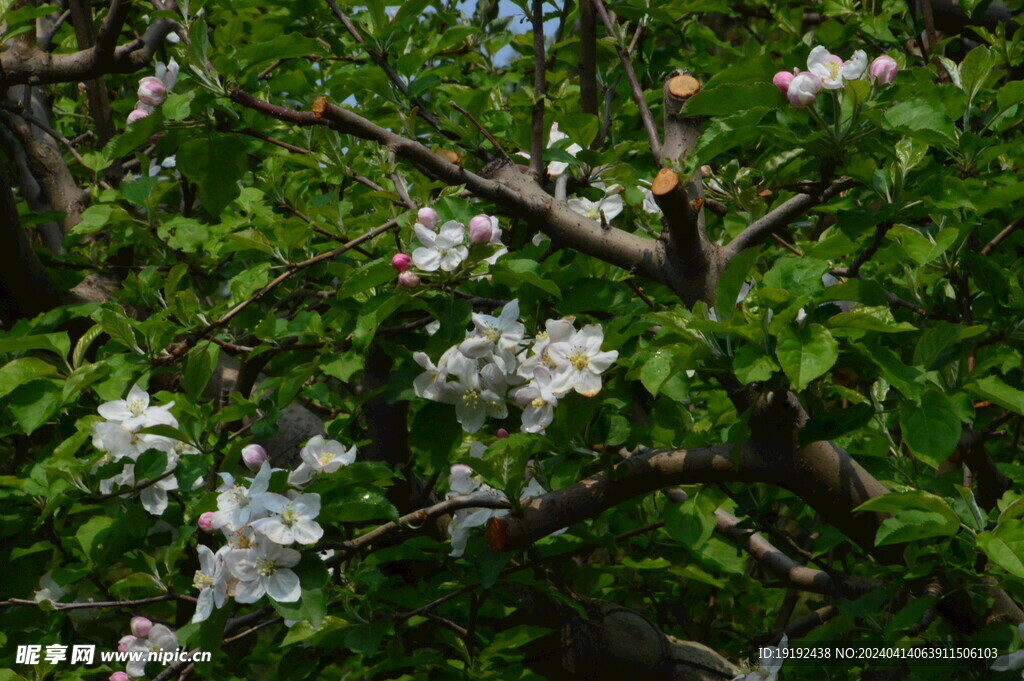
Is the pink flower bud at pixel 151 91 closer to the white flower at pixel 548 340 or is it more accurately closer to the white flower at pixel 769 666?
the white flower at pixel 548 340

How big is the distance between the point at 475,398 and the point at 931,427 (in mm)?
760

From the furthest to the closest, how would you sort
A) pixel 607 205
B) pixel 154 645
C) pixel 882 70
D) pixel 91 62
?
pixel 91 62, pixel 607 205, pixel 154 645, pixel 882 70

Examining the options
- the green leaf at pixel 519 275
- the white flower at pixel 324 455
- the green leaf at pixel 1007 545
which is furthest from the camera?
the white flower at pixel 324 455

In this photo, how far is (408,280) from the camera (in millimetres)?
1669

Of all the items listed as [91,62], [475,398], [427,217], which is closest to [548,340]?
[475,398]

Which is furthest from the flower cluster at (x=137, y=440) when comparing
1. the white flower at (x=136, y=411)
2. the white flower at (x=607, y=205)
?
the white flower at (x=607, y=205)

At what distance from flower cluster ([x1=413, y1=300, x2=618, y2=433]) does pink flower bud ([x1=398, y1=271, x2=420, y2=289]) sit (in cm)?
12

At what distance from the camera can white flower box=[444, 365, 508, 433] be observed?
1.73 meters

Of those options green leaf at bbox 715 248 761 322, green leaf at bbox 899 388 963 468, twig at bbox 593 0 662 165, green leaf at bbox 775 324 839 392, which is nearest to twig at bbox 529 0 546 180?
twig at bbox 593 0 662 165

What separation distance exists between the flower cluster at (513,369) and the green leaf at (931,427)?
0.47m

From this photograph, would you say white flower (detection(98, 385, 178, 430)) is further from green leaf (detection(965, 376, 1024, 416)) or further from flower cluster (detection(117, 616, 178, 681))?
green leaf (detection(965, 376, 1024, 416))

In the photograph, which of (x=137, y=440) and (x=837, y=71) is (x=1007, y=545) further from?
(x=137, y=440)

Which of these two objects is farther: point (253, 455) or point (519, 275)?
point (253, 455)

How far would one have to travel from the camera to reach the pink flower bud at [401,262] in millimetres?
1673
